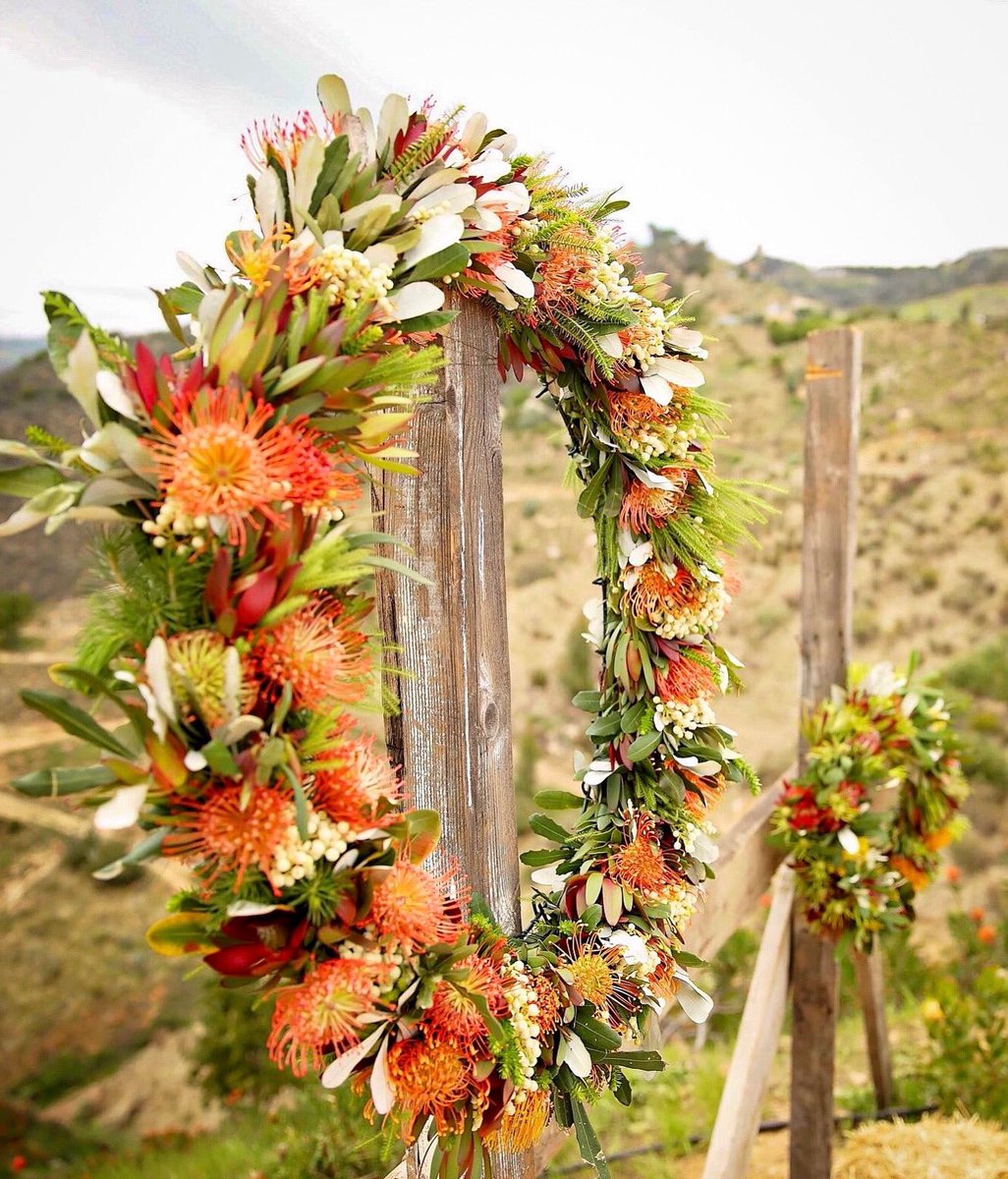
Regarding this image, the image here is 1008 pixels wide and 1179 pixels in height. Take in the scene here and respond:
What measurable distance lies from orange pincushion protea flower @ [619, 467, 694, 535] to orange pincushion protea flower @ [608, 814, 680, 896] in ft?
1.24

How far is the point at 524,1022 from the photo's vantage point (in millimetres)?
861

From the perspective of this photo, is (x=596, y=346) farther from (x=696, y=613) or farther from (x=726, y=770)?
(x=726, y=770)

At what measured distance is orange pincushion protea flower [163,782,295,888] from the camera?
23.9 inches

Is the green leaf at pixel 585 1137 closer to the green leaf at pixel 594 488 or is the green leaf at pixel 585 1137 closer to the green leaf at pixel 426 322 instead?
the green leaf at pixel 594 488

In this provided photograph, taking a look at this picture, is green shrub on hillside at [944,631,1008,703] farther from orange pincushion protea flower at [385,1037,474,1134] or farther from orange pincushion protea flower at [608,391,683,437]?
orange pincushion protea flower at [385,1037,474,1134]

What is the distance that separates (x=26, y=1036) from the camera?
3.02 m

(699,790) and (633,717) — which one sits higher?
(633,717)

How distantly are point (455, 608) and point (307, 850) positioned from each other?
0.37 meters

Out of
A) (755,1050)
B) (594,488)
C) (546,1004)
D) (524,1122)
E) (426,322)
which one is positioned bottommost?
(755,1050)

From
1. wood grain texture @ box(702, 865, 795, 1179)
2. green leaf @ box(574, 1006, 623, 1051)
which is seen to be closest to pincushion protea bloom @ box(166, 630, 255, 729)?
green leaf @ box(574, 1006, 623, 1051)

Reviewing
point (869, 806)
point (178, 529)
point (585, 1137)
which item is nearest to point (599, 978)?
point (585, 1137)

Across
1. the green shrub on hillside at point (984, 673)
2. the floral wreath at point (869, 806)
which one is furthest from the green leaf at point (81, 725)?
the green shrub on hillside at point (984, 673)

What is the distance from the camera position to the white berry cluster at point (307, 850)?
0.63 meters

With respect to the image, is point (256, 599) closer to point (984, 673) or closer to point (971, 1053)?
point (971, 1053)
